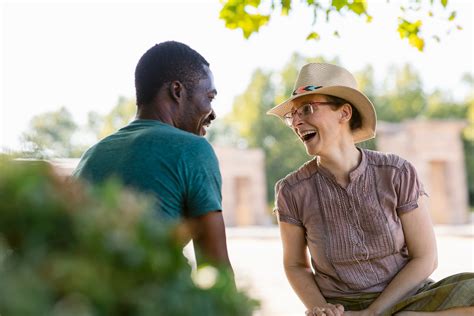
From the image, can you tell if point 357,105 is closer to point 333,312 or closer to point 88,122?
point 333,312

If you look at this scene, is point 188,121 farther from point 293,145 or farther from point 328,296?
point 293,145

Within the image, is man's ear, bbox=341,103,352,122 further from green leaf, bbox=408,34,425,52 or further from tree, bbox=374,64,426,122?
tree, bbox=374,64,426,122

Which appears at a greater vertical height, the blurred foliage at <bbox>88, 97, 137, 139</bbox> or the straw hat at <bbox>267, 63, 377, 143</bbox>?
the straw hat at <bbox>267, 63, 377, 143</bbox>

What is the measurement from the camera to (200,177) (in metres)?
2.54

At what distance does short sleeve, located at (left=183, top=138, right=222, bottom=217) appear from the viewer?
2.53m

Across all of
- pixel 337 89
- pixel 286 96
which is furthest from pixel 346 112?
pixel 286 96

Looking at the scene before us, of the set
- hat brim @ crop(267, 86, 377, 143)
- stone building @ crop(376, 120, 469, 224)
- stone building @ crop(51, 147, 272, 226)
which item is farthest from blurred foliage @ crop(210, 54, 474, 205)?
hat brim @ crop(267, 86, 377, 143)

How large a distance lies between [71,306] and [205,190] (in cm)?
166

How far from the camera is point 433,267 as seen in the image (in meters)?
3.61

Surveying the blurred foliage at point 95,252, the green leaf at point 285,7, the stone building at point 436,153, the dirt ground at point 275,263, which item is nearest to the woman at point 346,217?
the dirt ground at point 275,263

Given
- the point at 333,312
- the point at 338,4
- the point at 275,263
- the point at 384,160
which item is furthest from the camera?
the point at 275,263

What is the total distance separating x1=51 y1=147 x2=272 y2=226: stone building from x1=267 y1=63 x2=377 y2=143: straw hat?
33454 mm

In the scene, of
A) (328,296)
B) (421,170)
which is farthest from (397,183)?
(421,170)

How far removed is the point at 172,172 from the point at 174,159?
0.15 feet
